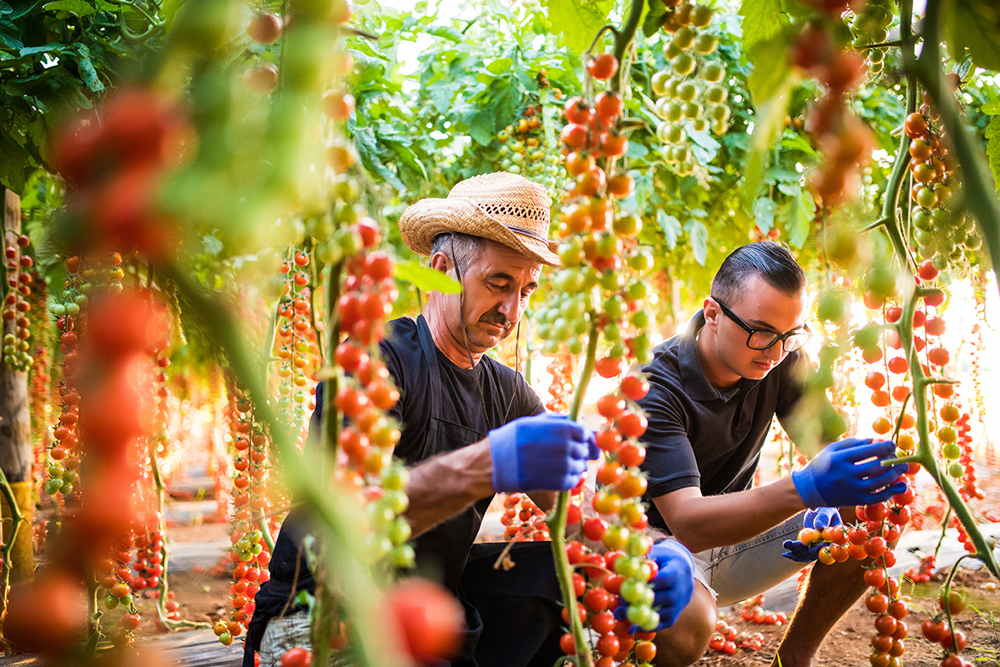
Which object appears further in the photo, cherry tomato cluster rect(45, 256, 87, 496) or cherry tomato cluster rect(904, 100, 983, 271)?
cherry tomato cluster rect(45, 256, 87, 496)

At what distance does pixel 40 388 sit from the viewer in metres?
2.65

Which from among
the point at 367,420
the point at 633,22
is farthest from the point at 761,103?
the point at 367,420

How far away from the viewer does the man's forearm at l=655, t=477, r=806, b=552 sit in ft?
4.95

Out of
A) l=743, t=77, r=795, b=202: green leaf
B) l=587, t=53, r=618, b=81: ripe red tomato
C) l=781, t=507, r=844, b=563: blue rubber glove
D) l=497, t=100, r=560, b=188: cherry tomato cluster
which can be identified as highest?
l=497, t=100, r=560, b=188: cherry tomato cluster

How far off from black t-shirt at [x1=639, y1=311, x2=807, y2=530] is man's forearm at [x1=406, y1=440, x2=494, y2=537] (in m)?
0.65

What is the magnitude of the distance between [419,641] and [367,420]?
13 cm

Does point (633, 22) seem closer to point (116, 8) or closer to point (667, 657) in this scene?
point (116, 8)

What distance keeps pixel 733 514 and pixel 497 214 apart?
89cm

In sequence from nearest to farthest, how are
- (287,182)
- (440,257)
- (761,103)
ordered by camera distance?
(287,182) < (761,103) < (440,257)

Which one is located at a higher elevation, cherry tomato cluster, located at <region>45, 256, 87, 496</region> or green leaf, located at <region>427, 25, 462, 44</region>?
green leaf, located at <region>427, 25, 462, 44</region>

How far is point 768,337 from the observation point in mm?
1771

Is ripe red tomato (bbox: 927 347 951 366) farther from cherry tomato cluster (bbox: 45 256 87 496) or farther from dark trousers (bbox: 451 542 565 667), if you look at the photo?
cherry tomato cluster (bbox: 45 256 87 496)

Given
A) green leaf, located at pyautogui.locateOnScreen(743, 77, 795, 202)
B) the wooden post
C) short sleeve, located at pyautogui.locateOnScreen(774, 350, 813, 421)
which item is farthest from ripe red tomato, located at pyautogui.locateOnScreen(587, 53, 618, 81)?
the wooden post

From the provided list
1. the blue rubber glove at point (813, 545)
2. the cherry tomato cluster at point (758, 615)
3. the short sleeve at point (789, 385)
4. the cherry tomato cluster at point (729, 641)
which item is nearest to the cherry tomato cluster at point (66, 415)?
the blue rubber glove at point (813, 545)
